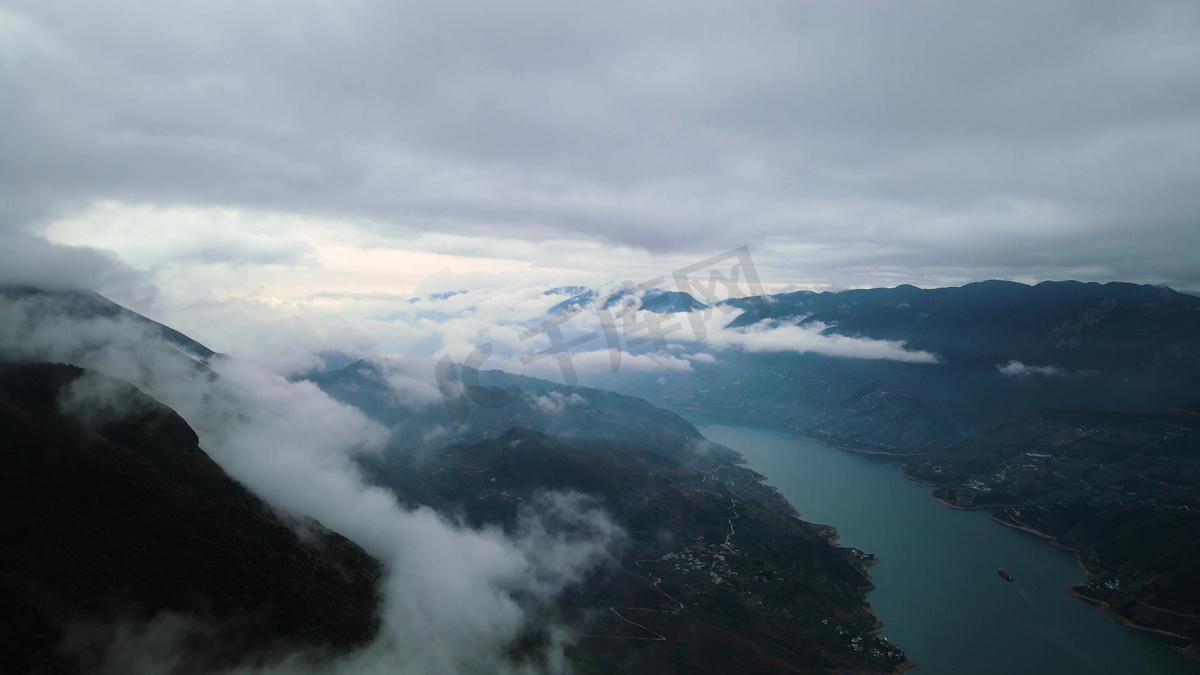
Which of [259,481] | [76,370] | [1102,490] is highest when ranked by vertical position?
[76,370]

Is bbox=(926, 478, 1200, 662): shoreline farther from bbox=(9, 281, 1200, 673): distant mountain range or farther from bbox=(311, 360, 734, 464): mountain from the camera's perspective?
bbox=(311, 360, 734, 464): mountain

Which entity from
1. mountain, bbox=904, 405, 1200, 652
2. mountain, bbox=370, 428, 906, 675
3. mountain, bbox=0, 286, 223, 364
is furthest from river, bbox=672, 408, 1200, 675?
mountain, bbox=0, 286, 223, 364

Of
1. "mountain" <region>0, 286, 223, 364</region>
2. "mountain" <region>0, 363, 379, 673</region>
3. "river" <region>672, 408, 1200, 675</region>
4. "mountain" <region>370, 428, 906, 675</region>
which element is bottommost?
"river" <region>672, 408, 1200, 675</region>

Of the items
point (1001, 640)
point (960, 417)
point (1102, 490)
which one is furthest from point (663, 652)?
point (960, 417)

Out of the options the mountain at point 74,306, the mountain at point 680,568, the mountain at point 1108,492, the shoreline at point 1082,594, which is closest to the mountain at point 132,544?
the mountain at point 74,306

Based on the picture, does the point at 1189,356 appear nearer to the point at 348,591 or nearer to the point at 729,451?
the point at 729,451

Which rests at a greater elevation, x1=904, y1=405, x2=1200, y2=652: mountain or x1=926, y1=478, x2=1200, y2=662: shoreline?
x1=904, y1=405, x2=1200, y2=652: mountain

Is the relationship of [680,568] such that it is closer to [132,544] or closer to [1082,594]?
[1082,594]

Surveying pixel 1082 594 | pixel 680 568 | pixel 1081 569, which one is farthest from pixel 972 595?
pixel 680 568
